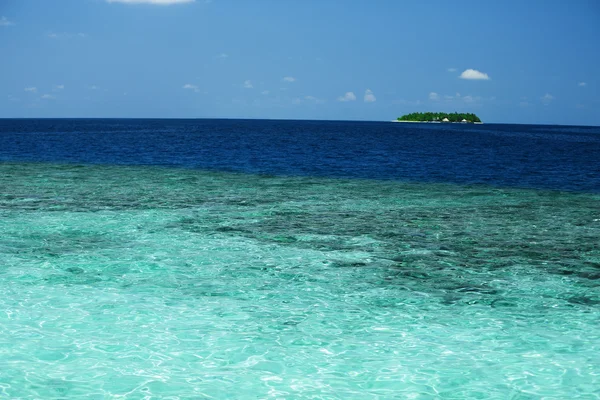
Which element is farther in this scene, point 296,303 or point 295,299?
point 295,299

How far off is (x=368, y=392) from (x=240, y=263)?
6954 millimetres

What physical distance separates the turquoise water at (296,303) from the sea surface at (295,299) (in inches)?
1.7

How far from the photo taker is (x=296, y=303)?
1177 centimetres

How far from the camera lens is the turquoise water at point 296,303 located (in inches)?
337

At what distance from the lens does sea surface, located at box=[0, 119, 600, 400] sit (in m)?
8.59

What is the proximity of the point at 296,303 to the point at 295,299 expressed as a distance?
24cm

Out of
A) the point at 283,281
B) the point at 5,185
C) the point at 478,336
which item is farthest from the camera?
the point at 5,185

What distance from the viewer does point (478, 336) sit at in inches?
401

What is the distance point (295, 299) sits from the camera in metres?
12.0

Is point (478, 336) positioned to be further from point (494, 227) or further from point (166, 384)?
point (494, 227)

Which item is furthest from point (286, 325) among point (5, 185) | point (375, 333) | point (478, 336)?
point (5, 185)

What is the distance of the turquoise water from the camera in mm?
8570

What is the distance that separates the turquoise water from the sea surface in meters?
0.04

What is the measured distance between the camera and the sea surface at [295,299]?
8586 millimetres
